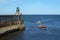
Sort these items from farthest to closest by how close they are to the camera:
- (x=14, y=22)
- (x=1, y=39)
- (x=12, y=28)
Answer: (x=14, y=22), (x=12, y=28), (x=1, y=39)

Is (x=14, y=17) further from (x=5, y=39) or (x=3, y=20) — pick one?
(x=5, y=39)

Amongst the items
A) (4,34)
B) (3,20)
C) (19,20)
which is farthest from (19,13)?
(4,34)

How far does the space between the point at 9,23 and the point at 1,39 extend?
11717 mm

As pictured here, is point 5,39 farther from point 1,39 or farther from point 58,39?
point 58,39

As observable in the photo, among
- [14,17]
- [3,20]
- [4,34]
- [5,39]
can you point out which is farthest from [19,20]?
[5,39]

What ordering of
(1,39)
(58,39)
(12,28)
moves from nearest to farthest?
(1,39) < (58,39) < (12,28)

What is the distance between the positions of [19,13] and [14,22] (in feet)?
11.7

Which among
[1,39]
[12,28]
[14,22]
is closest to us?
[1,39]

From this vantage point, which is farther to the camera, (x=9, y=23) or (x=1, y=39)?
(x=9, y=23)

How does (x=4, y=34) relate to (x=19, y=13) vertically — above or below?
A: below

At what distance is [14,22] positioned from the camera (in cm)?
5525

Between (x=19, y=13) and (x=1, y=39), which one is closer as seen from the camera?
(x=1, y=39)

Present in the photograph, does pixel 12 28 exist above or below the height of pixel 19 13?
below

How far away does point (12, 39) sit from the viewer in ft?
137
